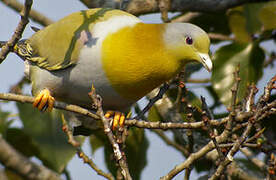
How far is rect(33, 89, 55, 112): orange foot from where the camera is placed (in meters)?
2.65

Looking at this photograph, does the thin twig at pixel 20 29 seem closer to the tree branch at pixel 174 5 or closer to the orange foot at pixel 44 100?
the orange foot at pixel 44 100

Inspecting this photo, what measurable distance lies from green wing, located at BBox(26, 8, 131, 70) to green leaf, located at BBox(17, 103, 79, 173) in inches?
23.0

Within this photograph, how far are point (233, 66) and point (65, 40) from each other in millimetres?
1493

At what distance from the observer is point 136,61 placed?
2.48 m

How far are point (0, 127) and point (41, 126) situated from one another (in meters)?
0.33

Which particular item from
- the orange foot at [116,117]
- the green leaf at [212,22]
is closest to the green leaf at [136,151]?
the orange foot at [116,117]

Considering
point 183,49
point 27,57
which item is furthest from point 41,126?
point 183,49

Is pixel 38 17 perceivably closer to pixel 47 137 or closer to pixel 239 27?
pixel 47 137

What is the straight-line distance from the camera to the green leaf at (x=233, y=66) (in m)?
3.50

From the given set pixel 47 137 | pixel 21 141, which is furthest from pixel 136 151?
pixel 21 141

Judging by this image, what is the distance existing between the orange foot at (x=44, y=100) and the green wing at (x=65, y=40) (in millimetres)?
148

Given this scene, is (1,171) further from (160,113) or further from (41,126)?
(160,113)

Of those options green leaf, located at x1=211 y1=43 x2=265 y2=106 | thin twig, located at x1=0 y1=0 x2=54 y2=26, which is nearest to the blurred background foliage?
green leaf, located at x1=211 y1=43 x2=265 y2=106

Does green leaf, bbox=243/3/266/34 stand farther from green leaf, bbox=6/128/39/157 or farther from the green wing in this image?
green leaf, bbox=6/128/39/157
